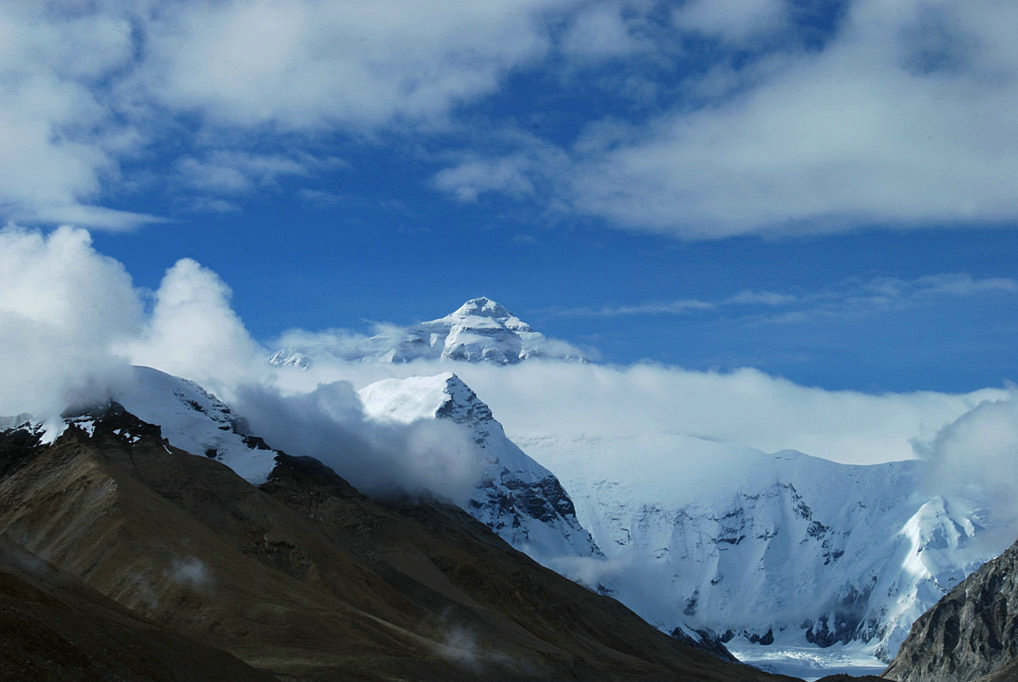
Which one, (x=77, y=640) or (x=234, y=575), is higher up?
(x=234, y=575)

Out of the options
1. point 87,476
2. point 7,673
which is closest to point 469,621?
point 87,476

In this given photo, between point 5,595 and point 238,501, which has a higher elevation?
point 238,501

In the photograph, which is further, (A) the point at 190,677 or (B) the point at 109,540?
(B) the point at 109,540

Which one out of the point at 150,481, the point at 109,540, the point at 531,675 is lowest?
the point at 531,675

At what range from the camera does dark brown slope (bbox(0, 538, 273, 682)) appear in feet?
261

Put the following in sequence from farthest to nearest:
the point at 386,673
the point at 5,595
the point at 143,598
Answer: the point at 143,598 < the point at 386,673 < the point at 5,595

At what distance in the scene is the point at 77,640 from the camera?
85.6 m

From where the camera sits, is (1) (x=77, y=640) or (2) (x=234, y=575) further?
(2) (x=234, y=575)

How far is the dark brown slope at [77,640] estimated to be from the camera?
7950 centimetres

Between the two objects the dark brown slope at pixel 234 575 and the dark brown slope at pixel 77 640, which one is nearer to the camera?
the dark brown slope at pixel 77 640

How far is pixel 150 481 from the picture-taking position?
19212 centimetres

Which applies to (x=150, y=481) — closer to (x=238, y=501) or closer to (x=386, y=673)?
(x=238, y=501)

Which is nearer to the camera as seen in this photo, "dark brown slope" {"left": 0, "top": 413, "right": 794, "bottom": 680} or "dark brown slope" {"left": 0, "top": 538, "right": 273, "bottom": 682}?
"dark brown slope" {"left": 0, "top": 538, "right": 273, "bottom": 682}

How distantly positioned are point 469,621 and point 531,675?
144 feet
